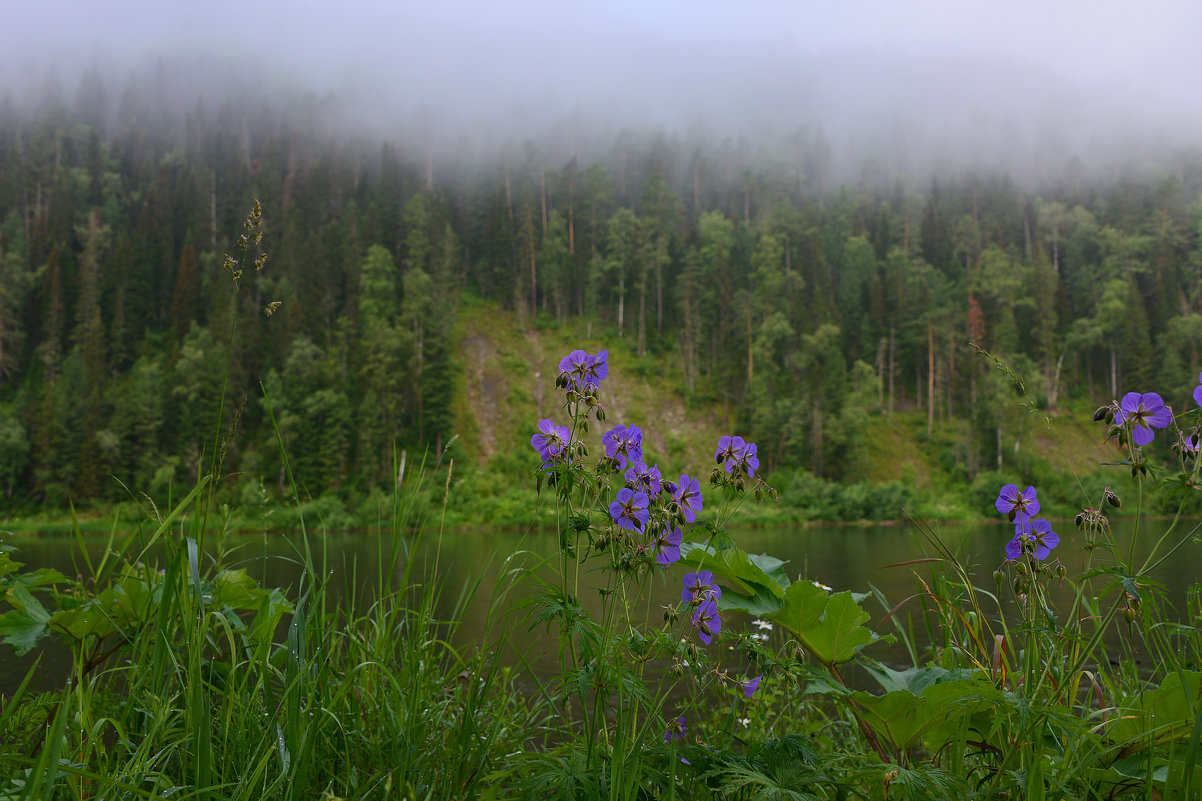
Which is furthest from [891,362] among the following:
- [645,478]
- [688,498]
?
[645,478]

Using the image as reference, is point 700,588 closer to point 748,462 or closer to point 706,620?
point 706,620

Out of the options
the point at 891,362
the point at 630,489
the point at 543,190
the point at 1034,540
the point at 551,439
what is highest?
the point at 543,190

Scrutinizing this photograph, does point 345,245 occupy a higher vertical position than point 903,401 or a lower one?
higher

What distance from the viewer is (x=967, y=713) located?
132 centimetres

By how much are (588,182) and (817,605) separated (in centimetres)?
6085

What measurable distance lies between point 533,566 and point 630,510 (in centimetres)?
41

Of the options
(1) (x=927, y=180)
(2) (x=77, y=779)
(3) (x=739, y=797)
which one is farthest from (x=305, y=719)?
(1) (x=927, y=180)

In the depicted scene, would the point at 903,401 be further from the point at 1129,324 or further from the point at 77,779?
the point at 77,779

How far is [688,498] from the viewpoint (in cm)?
155

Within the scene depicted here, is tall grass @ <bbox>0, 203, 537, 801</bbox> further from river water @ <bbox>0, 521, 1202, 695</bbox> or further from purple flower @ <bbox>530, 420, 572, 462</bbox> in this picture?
purple flower @ <bbox>530, 420, 572, 462</bbox>

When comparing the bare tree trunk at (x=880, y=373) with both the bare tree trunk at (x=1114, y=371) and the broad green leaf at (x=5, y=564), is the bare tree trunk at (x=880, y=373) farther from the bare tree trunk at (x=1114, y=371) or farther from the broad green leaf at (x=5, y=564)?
the broad green leaf at (x=5, y=564)

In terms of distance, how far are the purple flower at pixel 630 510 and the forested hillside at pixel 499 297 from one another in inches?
1255

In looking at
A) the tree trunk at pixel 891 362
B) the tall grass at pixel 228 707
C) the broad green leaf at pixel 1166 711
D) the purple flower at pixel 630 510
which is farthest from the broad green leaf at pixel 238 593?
the tree trunk at pixel 891 362

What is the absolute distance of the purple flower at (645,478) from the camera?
146cm
